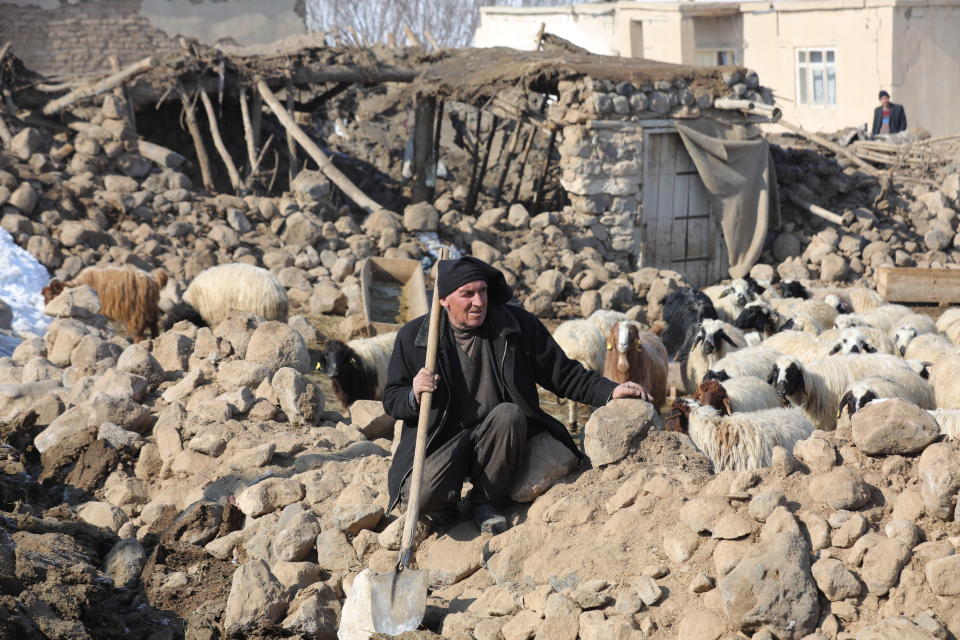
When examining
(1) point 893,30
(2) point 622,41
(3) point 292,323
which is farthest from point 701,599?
(2) point 622,41

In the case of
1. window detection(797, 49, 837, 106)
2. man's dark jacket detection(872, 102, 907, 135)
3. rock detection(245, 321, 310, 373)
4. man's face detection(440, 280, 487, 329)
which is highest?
window detection(797, 49, 837, 106)

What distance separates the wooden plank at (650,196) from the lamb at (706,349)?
486 centimetres

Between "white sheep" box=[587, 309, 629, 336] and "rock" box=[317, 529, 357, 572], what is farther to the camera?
"white sheep" box=[587, 309, 629, 336]

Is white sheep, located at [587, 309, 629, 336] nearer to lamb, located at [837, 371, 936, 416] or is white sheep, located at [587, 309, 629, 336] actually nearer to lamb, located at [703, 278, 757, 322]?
lamb, located at [703, 278, 757, 322]

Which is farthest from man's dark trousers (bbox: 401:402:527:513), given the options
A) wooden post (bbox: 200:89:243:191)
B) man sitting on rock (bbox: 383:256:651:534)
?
wooden post (bbox: 200:89:243:191)

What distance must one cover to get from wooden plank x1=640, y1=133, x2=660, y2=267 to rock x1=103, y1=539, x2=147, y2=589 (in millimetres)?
9906

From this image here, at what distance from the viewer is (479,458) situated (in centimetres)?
450

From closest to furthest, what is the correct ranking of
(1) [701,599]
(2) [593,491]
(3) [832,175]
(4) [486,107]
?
(1) [701,599] → (2) [593,491] → (4) [486,107] → (3) [832,175]

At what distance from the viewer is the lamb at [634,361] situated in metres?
7.93

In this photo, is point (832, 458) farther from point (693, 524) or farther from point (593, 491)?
point (593, 491)

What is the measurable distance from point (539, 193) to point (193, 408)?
9.32 meters

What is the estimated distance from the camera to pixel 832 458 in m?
4.14

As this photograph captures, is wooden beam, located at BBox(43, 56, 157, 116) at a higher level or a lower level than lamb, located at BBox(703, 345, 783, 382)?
higher

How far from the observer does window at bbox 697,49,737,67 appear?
23.3 meters
